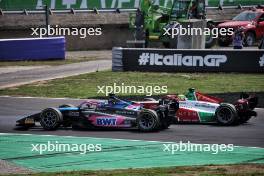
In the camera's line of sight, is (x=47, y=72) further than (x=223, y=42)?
No

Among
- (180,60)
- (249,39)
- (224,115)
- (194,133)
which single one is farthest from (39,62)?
(194,133)

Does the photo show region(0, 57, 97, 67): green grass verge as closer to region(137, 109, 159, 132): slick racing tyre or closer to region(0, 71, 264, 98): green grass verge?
region(0, 71, 264, 98): green grass verge

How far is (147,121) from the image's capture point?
16.3 metres

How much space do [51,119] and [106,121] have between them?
3.82ft

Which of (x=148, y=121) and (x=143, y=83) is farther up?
(x=143, y=83)

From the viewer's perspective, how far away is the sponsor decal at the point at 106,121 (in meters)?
16.6

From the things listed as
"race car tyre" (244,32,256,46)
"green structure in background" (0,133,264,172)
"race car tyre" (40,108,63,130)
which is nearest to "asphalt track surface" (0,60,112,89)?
"race car tyre" (244,32,256,46)

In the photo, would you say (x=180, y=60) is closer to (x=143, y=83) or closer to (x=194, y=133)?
(x=143, y=83)

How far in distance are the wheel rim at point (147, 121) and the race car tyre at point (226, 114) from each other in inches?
63.6

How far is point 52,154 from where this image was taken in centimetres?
Result: 1417

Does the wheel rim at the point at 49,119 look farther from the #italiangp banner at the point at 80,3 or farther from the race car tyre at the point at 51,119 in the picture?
the #italiangp banner at the point at 80,3

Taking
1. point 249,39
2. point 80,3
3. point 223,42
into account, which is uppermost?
point 80,3

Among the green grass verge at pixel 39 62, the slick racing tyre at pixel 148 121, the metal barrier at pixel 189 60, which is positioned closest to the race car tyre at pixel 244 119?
the slick racing tyre at pixel 148 121

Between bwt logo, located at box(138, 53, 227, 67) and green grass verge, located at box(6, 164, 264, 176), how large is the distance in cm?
1382
